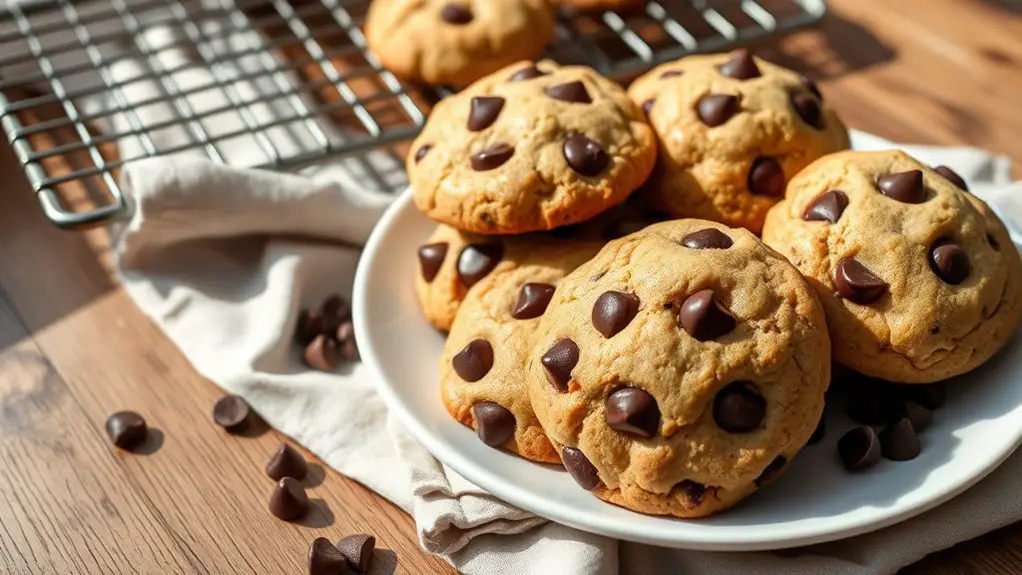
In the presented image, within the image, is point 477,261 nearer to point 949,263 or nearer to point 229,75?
point 949,263

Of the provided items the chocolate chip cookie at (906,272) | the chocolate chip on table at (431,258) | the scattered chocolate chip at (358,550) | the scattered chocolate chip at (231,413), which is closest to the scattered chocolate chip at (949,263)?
the chocolate chip cookie at (906,272)

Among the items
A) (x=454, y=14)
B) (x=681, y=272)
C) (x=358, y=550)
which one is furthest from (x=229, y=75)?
(x=681, y=272)

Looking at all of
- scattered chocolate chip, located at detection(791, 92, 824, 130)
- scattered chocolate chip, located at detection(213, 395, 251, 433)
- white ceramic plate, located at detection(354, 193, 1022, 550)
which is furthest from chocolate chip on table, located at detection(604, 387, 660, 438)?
scattered chocolate chip, located at detection(213, 395, 251, 433)

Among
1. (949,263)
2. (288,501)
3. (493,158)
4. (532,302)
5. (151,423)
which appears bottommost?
(151,423)

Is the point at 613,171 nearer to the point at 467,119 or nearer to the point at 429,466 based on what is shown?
the point at 467,119

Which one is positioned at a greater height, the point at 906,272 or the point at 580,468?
the point at 906,272

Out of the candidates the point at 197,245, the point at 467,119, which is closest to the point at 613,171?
the point at 467,119

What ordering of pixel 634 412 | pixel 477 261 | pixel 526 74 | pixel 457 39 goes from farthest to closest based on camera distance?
pixel 457 39
pixel 526 74
pixel 477 261
pixel 634 412
